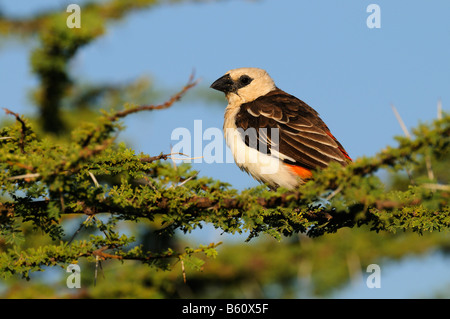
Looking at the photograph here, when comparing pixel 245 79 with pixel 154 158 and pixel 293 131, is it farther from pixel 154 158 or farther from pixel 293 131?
pixel 154 158

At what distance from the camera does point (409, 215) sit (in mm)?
3629

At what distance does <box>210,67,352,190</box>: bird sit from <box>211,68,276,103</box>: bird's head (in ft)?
1.89

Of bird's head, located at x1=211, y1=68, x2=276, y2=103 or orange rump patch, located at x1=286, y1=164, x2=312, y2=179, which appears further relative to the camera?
bird's head, located at x1=211, y1=68, x2=276, y2=103

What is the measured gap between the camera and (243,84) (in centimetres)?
698

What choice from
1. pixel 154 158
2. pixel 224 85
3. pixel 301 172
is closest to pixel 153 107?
pixel 154 158

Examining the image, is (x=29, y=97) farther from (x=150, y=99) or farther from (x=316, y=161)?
(x=316, y=161)

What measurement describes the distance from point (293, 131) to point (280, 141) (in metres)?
0.21

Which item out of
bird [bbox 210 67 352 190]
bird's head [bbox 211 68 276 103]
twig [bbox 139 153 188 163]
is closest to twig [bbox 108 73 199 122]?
twig [bbox 139 153 188 163]

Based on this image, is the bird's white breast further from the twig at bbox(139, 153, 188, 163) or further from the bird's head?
the twig at bbox(139, 153, 188, 163)

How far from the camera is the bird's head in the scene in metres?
6.91

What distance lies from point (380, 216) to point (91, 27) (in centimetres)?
533

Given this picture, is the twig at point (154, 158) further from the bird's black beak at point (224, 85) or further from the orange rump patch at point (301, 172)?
the bird's black beak at point (224, 85)

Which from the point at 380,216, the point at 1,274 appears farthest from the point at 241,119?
the point at 1,274

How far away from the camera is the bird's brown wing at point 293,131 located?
5195 mm
